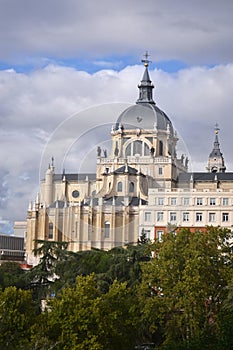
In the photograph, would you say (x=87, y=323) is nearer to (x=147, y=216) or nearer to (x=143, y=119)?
(x=147, y=216)

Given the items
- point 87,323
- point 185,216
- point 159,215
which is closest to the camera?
point 87,323

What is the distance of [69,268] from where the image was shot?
189 feet

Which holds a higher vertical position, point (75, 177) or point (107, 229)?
point (75, 177)

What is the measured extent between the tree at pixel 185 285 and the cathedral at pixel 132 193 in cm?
5089

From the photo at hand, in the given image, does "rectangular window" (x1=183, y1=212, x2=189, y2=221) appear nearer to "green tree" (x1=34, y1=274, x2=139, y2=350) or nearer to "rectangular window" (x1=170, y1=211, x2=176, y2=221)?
"rectangular window" (x1=170, y1=211, x2=176, y2=221)

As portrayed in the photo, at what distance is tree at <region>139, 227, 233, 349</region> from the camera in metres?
43.1

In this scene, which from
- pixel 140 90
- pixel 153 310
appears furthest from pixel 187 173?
pixel 153 310

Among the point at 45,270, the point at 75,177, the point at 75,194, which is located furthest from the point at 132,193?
the point at 45,270

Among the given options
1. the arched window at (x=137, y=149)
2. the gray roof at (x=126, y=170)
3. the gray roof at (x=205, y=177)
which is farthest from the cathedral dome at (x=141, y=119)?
the gray roof at (x=126, y=170)

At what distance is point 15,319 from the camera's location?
37062mm

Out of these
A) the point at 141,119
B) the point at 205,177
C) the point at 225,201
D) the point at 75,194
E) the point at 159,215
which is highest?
the point at 141,119

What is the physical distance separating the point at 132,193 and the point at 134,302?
78208 millimetres

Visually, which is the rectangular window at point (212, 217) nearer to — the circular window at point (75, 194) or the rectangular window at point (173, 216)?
the rectangular window at point (173, 216)

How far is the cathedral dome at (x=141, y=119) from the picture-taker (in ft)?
443
